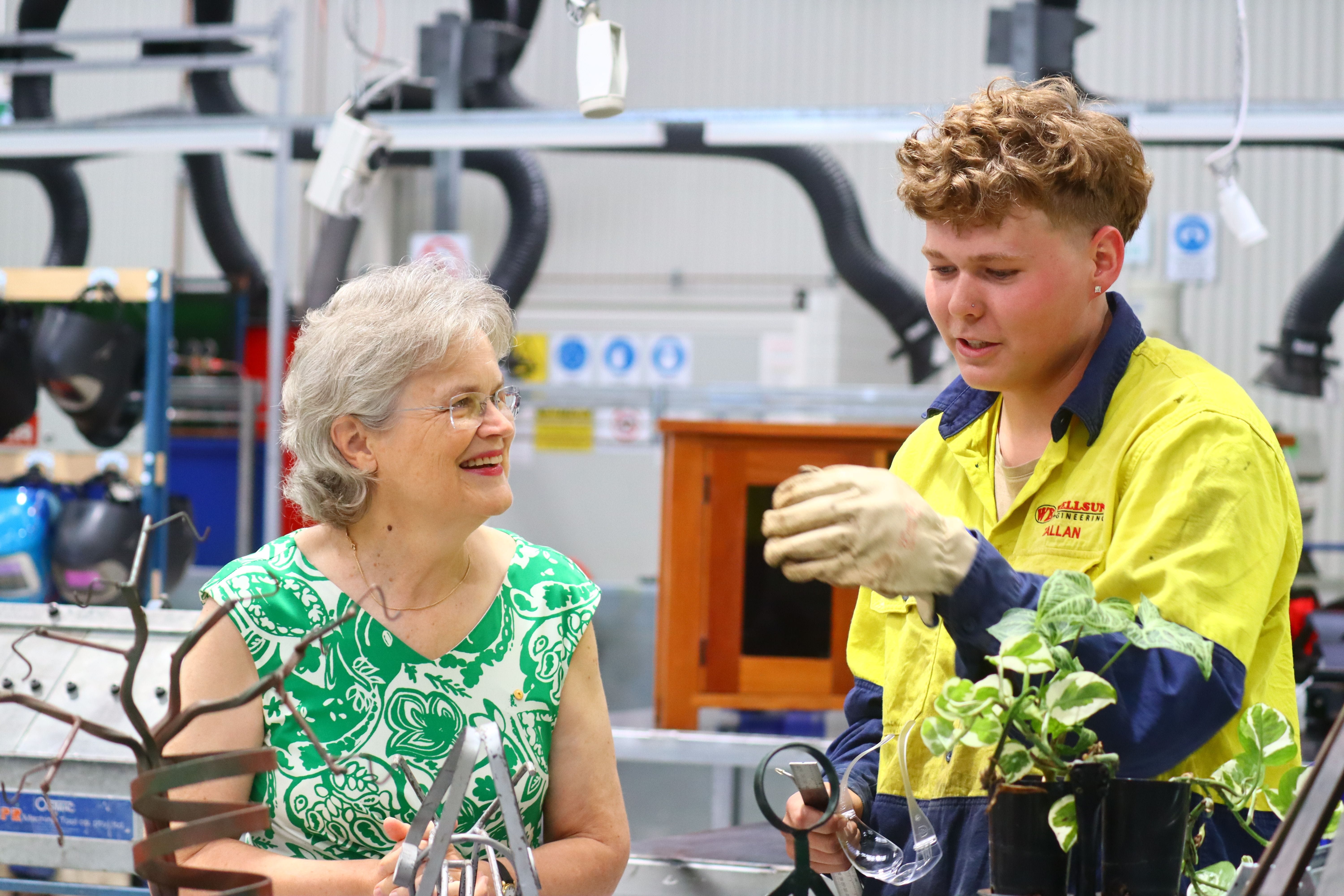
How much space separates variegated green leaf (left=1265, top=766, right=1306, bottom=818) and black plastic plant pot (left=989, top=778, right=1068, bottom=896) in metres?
0.16

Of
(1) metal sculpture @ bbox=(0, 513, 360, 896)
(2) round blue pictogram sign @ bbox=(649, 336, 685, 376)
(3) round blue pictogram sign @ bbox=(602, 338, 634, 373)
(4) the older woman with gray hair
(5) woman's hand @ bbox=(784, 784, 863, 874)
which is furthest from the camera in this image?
(3) round blue pictogram sign @ bbox=(602, 338, 634, 373)

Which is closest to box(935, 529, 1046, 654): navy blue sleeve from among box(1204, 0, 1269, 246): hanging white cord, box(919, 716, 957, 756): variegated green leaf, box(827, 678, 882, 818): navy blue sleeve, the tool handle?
box(919, 716, 957, 756): variegated green leaf

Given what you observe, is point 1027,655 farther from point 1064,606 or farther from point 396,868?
point 396,868

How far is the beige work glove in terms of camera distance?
2.81 feet

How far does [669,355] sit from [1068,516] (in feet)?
20.2

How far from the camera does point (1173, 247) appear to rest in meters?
5.96

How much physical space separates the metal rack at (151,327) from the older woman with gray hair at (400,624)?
8.46 ft

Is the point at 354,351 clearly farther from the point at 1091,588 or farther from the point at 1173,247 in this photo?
the point at 1173,247

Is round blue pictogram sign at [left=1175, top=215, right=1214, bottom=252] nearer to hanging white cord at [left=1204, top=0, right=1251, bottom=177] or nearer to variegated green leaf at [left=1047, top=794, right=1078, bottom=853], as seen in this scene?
hanging white cord at [left=1204, top=0, right=1251, bottom=177]

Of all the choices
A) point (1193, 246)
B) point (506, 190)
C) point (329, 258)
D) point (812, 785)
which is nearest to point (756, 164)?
point (506, 190)

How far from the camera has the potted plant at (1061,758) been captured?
789mm

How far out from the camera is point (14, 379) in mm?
4078

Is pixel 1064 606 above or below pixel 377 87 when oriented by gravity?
below

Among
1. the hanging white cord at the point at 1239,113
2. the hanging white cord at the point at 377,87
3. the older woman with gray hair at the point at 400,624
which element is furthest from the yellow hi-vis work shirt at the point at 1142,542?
the hanging white cord at the point at 377,87
